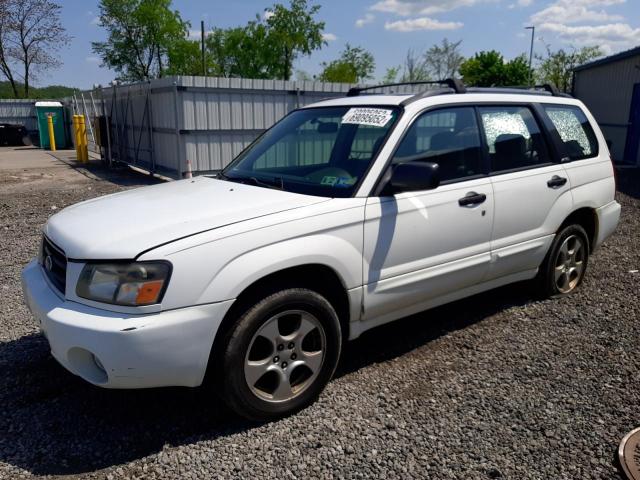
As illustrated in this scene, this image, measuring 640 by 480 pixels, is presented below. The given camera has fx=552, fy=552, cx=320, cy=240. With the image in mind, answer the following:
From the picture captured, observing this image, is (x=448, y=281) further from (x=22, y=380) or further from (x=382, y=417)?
(x=22, y=380)

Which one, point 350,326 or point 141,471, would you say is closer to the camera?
point 141,471

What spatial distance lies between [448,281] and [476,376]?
0.64 m

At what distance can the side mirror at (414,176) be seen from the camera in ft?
10.2

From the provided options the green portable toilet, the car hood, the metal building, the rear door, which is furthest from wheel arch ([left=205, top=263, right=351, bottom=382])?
the green portable toilet

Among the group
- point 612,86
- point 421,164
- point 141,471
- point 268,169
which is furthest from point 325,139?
point 612,86

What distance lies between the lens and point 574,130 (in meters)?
4.82

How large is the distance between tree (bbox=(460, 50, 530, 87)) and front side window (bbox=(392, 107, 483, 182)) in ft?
108

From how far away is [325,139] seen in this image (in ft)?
12.9

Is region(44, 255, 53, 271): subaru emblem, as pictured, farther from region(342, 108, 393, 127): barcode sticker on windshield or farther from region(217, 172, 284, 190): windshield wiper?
region(342, 108, 393, 127): barcode sticker on windshield

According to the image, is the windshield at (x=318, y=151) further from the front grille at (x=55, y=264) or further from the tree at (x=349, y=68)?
the tree at (x=349, y=68)

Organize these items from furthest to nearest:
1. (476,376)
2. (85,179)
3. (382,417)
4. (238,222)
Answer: (85,179) < (476,376) < (382,417) < (238,222)

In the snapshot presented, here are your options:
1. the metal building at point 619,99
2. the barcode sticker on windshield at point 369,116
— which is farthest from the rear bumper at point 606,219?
the metal building at point 619,99

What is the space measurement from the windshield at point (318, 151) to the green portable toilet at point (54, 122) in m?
23.8

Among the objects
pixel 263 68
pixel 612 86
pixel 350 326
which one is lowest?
pixel 350 326
